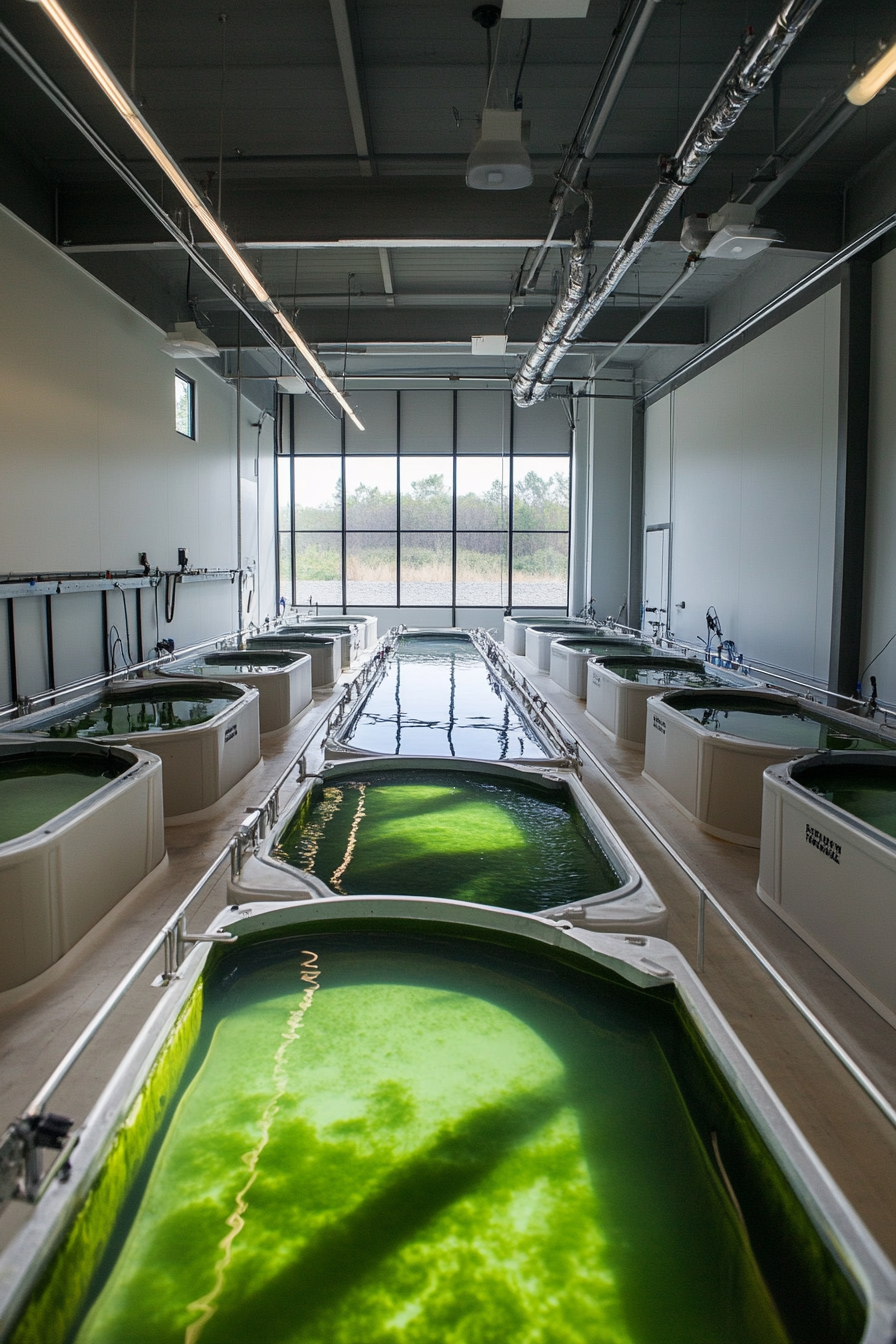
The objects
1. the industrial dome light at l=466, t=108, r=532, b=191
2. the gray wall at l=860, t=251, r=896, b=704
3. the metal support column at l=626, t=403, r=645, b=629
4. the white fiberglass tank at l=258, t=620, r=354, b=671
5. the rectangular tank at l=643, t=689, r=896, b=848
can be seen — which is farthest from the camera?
the metal support column at l=626, t=403, r=645, b=629

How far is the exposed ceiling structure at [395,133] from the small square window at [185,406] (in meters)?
0.93

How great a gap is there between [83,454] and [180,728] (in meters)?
4.17

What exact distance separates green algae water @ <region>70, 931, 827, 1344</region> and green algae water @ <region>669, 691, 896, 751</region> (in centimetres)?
344

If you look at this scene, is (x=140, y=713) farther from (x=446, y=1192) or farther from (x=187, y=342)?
(x=446, y=1192)

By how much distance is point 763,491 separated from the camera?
10.4m

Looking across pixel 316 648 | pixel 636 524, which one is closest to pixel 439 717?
pixel 316 648

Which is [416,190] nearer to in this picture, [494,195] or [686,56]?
[494,195]

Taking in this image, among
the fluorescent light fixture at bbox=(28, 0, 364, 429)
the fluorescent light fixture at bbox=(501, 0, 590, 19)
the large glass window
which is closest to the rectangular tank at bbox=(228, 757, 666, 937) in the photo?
the fluorescent light fixture at bbox=(28, 0, 364, 429)

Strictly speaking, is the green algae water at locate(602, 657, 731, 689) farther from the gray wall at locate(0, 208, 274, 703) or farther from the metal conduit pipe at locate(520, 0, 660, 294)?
the gray wall at locate(0, 208, 274, 703)

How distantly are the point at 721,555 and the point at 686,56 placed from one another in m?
6.33

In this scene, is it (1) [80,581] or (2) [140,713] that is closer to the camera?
(2) [140,713]

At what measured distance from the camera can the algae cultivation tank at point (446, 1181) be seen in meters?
1.68

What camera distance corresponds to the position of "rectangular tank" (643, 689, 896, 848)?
5.53 metres

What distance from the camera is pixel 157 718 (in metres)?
6.57
